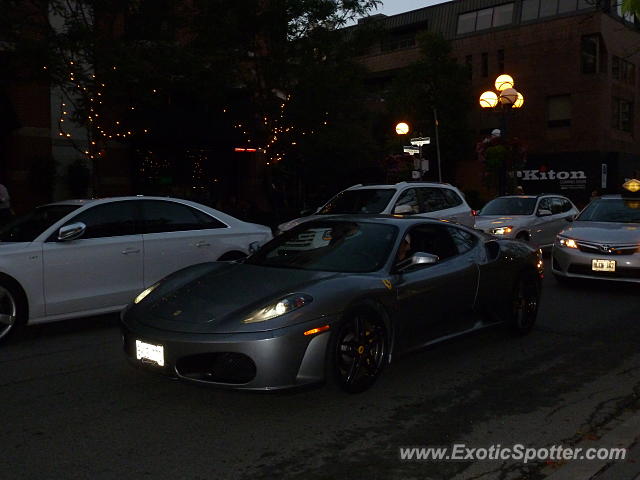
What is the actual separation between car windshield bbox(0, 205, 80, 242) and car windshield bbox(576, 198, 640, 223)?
8.20 meters

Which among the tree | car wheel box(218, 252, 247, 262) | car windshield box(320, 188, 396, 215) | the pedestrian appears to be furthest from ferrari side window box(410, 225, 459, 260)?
the tree

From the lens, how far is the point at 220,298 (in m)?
5.02

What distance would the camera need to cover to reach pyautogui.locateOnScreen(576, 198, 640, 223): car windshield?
10.9 metres

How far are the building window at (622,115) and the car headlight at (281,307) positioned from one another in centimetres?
4188

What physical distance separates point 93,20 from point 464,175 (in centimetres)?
3590

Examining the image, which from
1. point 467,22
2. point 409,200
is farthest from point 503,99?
point 467,22

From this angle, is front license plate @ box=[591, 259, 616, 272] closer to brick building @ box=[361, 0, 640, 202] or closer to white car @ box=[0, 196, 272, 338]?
white car @ box=[0, 196, 272, 338]

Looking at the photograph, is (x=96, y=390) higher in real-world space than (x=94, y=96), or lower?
lower

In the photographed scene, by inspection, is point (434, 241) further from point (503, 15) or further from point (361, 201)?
point (503, 15)

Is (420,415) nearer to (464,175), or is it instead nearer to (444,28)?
(464,175)

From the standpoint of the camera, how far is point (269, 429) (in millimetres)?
4531

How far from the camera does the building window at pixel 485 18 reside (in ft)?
144

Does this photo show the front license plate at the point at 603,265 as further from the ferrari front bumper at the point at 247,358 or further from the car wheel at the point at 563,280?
the ferrari front bumper at the point at 247,358

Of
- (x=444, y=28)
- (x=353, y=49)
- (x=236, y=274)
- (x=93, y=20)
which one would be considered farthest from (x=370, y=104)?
(x=236, y=274)
